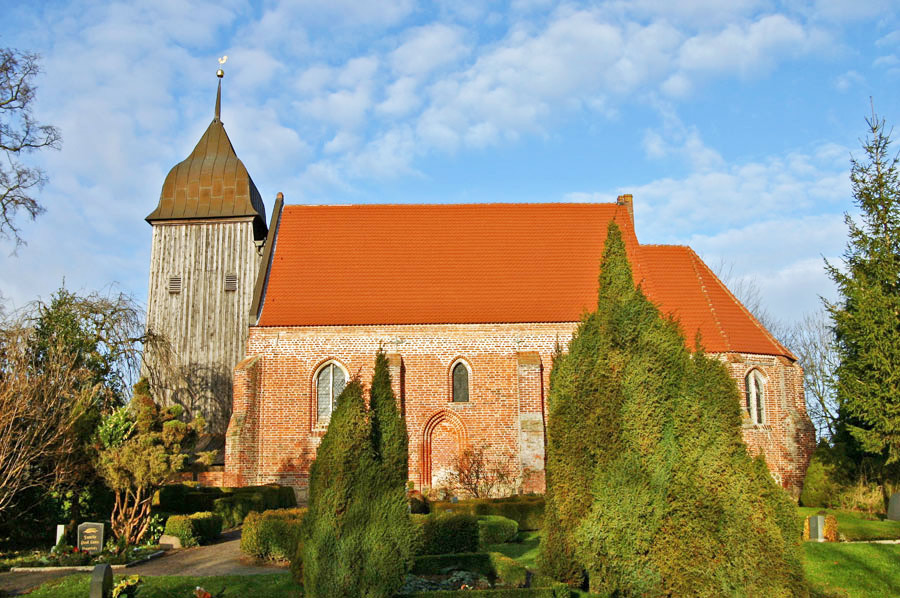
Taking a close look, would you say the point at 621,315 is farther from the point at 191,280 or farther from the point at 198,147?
the point at 198,147

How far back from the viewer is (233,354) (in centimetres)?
2533

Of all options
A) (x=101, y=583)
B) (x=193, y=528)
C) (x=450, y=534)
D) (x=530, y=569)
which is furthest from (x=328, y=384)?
(x=101, y=583)

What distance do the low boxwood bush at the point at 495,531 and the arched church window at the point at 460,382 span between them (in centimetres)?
616

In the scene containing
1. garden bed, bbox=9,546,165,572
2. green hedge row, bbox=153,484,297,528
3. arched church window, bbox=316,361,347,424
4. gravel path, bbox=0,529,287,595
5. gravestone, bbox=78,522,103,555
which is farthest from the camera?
arched church window, bbox=316,361,347,424

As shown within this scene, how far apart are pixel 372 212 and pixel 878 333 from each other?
1490 cm

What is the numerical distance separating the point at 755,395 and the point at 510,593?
1441cm

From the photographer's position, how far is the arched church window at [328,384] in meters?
20.7

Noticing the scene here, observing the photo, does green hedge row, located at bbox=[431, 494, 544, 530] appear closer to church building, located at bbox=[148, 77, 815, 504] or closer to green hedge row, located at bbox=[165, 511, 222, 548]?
church building, located at bbox=[148, 77, 815, 504]

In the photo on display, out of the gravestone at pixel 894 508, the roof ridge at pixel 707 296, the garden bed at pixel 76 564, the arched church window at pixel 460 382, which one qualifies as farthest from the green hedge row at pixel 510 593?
the roof ridge at pixel 707 296

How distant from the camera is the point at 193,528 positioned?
50.1 feet

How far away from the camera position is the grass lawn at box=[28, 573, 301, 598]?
10.5 metres

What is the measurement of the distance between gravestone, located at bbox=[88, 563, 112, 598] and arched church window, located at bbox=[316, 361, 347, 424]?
35.6 feet

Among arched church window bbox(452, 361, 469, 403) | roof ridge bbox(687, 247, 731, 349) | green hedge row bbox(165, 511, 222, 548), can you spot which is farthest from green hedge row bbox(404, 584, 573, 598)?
roof ridge bbox(687, 247, 731, 349)

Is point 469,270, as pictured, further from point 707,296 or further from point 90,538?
point 90,538
